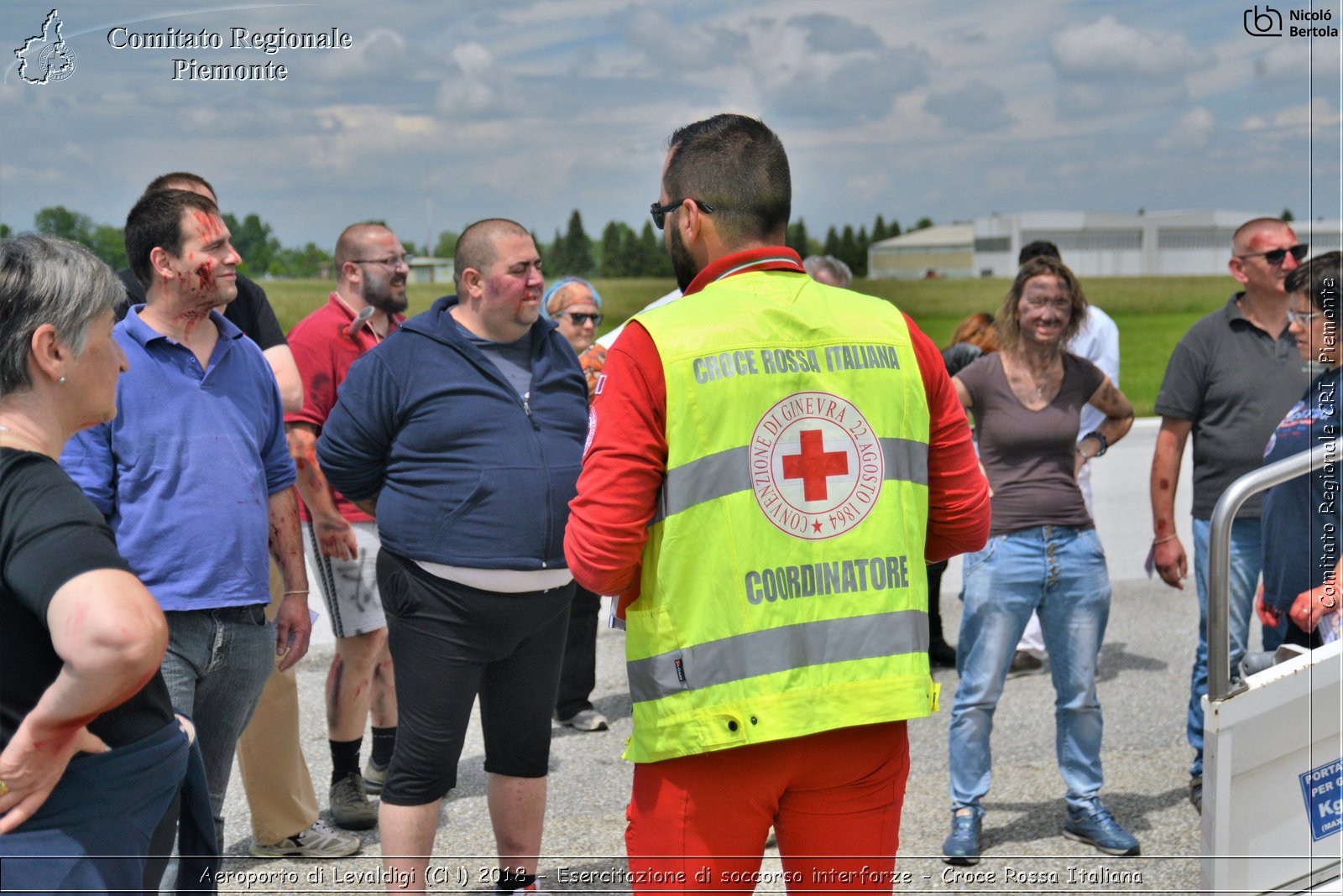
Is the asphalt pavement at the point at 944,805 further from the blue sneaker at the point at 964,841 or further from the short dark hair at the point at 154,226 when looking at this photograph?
the short dark hair at the point at 154,226

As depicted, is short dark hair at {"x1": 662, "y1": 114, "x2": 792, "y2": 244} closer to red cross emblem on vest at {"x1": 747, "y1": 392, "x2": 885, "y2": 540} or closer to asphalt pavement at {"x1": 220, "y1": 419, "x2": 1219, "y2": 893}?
red cross emblem on vest at {"x1": 747, "y1": 392, "x2": 885, "y2": 540}

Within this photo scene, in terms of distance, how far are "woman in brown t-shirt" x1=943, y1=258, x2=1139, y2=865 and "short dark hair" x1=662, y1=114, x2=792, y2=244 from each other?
7.37 feet

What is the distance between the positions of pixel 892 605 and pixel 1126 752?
11.5 feet

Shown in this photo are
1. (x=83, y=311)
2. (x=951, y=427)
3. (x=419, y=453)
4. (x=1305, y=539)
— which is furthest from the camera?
(x=1305, y=539)

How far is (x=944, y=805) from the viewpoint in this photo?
4.62 m

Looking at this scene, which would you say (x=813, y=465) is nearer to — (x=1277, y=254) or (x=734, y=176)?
(x=734, y=176)

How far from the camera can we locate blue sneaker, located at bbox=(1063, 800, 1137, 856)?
412 cm

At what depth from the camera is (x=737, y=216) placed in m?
2.25

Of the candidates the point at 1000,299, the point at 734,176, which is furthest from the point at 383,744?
the point at 1000,299

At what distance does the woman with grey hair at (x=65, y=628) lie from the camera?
1741mm

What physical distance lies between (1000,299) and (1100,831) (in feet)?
16.9

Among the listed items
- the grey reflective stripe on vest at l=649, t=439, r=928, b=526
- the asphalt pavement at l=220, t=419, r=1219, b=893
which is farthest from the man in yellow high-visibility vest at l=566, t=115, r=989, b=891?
the asphalt pavement at l=220, t=419, r=1219, b=893

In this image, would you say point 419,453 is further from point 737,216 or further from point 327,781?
point 327,781

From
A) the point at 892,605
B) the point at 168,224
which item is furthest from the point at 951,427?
the point at 168,224
